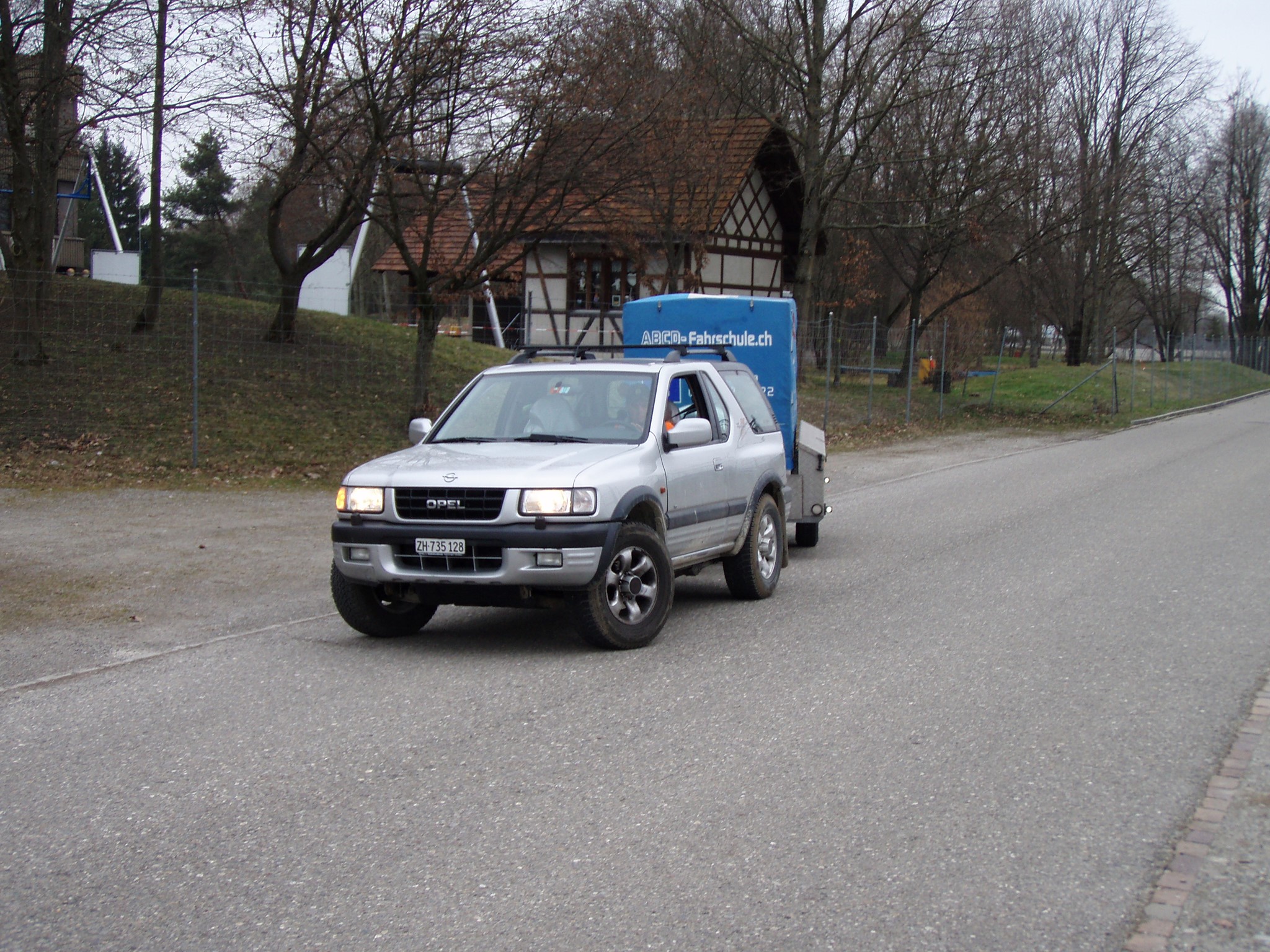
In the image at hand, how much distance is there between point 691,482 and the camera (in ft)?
27.9

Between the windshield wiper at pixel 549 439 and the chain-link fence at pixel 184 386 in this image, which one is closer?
the windshield wiper at pixel 549 439

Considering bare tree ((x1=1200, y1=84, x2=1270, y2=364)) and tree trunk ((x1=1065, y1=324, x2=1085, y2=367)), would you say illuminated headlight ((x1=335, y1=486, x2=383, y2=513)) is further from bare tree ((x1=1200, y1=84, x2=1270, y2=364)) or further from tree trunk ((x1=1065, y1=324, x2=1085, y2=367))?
bare tree ((x1=1200, y1=84, x2=1270, y2=364))

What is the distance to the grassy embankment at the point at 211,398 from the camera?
1573 centimetres

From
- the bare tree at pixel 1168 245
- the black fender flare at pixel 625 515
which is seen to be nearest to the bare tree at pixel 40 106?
the black fender flare at pixel 625 515

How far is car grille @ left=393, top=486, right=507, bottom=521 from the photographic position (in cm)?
732

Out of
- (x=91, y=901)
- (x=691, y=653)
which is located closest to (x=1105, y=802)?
(x=691, y=653)

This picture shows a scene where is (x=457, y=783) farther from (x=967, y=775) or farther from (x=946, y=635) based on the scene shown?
(x=946, y=635)

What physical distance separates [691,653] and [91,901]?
4063 mm

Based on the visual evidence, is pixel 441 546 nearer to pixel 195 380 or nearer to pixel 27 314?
pixel 195 380

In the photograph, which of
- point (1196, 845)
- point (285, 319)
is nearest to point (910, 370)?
point (285, 319)

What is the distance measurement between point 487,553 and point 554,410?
150 centimetres

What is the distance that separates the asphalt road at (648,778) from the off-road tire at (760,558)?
0.64 ft

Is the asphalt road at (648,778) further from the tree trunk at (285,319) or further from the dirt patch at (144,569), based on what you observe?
the tree trunk at (285,319)

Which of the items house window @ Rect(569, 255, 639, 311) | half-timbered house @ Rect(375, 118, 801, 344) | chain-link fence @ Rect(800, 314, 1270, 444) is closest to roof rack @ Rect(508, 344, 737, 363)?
half-timbered house @ Rect(375, 118, 801, 344)
